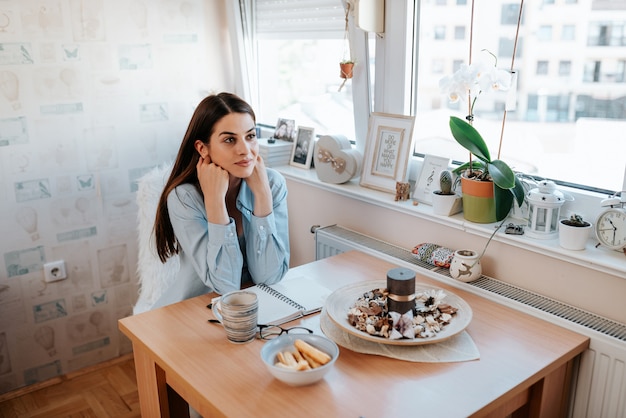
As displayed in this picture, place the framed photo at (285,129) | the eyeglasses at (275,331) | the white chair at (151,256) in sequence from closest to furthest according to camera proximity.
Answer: the eyeglasses at (275,331) < the white chair at (151,256) < the framed photo at (285,129)

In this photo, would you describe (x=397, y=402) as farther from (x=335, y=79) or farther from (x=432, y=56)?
(x=335, y=79)

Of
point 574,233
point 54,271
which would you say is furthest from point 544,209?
point 54,271

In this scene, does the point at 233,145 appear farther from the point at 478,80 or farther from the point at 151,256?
the point at 478,80

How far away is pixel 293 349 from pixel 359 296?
0.33 m

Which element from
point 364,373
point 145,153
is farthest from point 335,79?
point 364,373

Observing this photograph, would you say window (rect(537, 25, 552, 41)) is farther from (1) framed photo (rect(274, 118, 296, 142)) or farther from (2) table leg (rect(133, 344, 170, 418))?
(2) table leg (rect(133, 344, 170, 418))

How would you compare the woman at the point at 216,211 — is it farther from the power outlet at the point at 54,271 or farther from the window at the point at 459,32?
the power outlet at the point at 54,271

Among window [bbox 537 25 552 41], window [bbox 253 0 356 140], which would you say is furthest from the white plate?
window [bbox 253 0 356 140]

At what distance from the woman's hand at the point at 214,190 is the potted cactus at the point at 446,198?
640 mm

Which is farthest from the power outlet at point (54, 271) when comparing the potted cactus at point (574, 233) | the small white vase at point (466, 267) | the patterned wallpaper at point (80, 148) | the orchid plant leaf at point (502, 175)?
the potted cactus at point (574, 233)

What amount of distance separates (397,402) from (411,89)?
3.93 feet

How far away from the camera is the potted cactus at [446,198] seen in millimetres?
1828

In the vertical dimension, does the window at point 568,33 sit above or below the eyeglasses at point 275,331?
above

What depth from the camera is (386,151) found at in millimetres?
2111
